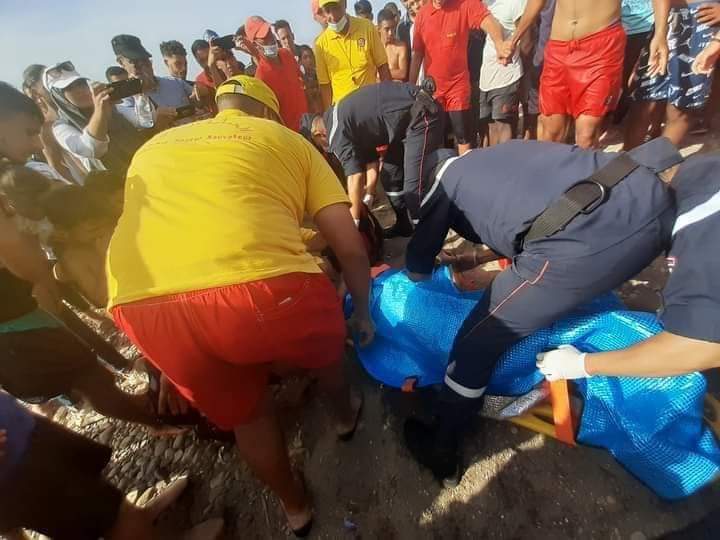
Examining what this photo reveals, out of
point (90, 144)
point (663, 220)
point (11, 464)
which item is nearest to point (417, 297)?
point (663, 220)

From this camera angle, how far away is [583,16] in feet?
8.70

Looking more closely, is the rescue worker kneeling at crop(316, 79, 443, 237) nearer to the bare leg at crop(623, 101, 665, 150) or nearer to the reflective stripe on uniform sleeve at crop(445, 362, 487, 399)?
the reflective stripe on uniform sleeve at crop(445, 362, 487, 399)

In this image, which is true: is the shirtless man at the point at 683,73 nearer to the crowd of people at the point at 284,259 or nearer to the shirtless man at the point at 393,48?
the crowd of people at the point at 284,259

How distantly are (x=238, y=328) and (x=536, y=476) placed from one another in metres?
1.40

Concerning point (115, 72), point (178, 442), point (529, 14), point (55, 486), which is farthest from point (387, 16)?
point (55, 486)

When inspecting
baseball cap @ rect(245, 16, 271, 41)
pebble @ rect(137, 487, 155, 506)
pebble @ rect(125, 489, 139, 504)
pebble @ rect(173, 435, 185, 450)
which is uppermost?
baseball cap @ rect(245, 16, 271, 41)

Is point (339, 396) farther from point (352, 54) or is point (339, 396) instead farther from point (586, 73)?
point (352, 54)

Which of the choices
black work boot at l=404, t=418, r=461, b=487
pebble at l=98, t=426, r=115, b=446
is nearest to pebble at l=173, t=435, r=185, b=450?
pebble at l=98, t=426, r=115, b=446

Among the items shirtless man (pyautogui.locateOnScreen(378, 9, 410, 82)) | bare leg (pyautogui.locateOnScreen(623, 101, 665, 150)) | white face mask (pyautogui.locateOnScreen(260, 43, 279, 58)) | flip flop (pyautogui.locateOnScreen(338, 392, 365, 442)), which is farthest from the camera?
shirtless man (pyautogui.locateOnScreen(378, 9, 410, 82))

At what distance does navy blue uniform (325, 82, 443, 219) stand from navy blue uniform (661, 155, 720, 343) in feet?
5.67

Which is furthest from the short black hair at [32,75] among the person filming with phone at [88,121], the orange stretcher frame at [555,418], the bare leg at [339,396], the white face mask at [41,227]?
the orange stretcher frame at [555,418]

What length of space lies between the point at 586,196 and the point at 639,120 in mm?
2925

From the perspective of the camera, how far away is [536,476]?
1.62 m

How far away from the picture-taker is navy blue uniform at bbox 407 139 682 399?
3.83 ft
